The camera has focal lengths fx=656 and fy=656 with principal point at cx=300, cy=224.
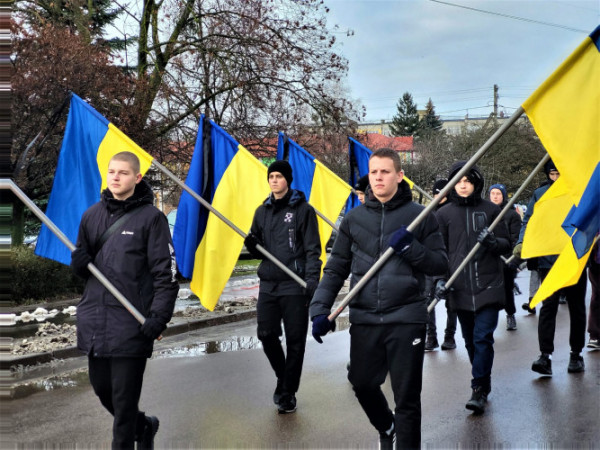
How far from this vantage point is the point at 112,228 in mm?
4105

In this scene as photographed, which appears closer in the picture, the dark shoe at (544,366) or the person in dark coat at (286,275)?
the person in dark coat at (286,275)

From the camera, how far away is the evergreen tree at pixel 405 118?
71.7 meters

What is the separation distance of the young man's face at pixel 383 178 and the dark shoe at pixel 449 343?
4538 millimetres

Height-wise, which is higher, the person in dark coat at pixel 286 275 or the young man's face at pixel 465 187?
the young man's face at pixel 465 187

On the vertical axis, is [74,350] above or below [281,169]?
below

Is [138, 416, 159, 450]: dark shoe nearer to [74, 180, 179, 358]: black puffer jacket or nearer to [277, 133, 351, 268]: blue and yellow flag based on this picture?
[74, 180, 179, 358]: black puffer jacket

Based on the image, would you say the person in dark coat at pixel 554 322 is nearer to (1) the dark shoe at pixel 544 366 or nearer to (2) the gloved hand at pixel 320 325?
(1) the dark shoe at pixel 544 366

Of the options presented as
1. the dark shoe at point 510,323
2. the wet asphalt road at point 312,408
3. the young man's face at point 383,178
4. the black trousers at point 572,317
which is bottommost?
the dark shoe at point 510,323

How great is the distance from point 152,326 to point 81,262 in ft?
2.10

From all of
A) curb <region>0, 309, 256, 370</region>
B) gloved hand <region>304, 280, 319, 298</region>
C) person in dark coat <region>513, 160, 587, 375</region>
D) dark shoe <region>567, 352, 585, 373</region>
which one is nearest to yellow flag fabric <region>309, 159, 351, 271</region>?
curb <region>0, 309, 256, 370</region>

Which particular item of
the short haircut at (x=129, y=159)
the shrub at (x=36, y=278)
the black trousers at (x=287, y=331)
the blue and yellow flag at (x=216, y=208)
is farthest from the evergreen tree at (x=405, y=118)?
the short haircut at (x=129, y=159)

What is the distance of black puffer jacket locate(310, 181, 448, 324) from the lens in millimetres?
4016

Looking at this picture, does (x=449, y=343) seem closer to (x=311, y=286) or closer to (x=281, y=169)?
(x=311, y=286)

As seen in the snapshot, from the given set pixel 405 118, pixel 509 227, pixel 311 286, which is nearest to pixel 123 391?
pixel 311 286
